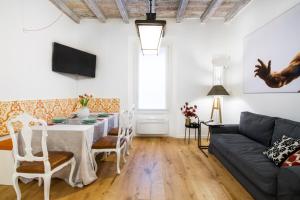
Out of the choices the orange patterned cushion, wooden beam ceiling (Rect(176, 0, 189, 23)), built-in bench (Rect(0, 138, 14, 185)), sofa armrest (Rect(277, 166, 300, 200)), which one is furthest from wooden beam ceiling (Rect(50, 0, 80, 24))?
sofa armrest (Rect(277, 166, 300, 200))

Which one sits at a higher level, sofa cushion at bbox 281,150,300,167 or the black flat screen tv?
the black flat screen tv

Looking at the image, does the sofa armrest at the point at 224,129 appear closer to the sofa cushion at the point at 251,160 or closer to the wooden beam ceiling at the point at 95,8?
the sofa cushion at the point at 251,160

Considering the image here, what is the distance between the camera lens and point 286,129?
8.07 feet

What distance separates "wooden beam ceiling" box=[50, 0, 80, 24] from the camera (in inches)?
156

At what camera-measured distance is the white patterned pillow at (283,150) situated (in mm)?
2061

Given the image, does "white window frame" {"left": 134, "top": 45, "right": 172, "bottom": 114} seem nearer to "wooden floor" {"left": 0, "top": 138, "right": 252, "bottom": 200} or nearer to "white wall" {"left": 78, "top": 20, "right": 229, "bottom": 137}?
"white wall" {"left": 78, "top": 20, "right": 229, "bottom": 137}

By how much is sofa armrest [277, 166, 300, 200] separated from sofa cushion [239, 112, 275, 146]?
3.86ft

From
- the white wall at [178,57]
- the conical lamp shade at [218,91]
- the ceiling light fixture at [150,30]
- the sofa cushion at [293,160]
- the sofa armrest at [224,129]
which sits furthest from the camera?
the white wall at [178,57]

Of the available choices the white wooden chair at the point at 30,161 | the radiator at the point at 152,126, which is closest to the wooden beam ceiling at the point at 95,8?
the radiator at the point at 152,126

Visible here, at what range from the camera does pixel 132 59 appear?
17.2ft

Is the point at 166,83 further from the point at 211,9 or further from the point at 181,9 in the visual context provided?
the point at 211,9

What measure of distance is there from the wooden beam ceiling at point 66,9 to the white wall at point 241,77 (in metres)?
3.84

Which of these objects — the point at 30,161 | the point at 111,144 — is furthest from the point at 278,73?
the point at 30,161

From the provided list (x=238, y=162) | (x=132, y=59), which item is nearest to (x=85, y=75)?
(x=132, y=59)
